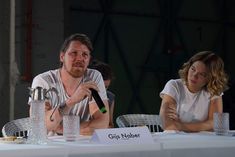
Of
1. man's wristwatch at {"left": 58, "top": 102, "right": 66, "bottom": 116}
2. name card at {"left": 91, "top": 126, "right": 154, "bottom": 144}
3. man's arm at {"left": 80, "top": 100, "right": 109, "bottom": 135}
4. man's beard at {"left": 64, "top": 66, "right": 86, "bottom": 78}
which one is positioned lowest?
name card at {"left": 91, "top": 126, "right": 154, "bottom": 144}

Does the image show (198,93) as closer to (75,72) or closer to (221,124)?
(221,124)

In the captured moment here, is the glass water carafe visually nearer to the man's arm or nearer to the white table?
the white table

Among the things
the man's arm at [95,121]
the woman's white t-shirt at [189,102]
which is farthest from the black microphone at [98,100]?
the woman's white t-shirt at [189,102]

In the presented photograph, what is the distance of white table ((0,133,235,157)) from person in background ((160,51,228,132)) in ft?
2.62

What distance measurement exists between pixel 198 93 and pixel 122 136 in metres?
1.27

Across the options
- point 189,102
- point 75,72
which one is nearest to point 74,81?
point 75,72

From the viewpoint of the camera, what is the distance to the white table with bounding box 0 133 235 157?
5.76 ft

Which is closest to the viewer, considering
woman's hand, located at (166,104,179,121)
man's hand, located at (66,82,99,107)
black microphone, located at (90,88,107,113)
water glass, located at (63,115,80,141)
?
water glass, located at (63,115,80,141)

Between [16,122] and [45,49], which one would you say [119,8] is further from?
[16,122]

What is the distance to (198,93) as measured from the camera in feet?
10.2

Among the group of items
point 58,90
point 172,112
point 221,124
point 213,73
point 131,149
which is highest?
point 213,73

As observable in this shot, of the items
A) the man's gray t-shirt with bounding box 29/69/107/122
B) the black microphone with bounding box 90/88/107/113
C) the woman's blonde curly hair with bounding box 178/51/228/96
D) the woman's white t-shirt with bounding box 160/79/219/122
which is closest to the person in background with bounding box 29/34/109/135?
the man's gray t-shirt with bounding box 29/69/107/122

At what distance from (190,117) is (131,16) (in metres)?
5.68

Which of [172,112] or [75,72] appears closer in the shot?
[75,72]
